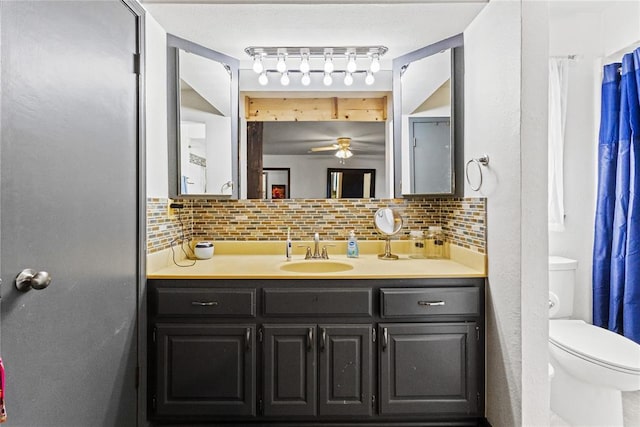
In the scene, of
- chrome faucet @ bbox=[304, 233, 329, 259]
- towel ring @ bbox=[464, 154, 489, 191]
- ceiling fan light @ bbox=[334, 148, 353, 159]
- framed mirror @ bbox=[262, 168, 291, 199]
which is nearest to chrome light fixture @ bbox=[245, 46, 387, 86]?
ceiling fan light @ bbox=[334, 148, 353, 159]

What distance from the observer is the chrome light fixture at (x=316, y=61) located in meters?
2.06

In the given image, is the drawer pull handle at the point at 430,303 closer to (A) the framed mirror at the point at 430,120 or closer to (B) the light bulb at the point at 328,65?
(A) the framed mirror at the point at 430,120

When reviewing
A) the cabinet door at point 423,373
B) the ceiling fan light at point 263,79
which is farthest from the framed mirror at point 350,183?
the cabinet door at point 423,373

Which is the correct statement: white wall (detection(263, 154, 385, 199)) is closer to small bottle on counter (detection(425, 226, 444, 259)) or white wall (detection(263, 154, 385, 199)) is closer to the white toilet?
small bottle on counter (detection(425, 226, 444, 259))

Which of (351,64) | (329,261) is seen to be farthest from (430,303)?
(351,64)

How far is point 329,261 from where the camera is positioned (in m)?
2.04

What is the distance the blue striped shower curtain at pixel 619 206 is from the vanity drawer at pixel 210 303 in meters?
2.12

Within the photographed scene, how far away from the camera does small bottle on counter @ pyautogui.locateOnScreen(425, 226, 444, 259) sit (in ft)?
7.12

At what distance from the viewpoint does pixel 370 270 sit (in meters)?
1.74

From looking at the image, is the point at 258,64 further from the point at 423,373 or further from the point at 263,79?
the point at 423,373

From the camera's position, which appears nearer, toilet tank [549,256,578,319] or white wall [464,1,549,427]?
white wall [464,1,549,427]

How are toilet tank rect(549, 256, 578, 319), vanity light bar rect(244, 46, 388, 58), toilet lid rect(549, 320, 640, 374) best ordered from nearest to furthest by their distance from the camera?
toilet lid rect(549, 320, 640, 374) < vanity light bar rect(244, 46, 388, 58) < toilet tank rect(549, 256, 578, 319)

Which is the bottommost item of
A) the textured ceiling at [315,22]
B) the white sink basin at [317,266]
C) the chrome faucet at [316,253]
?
the white sink basin at [317,266]

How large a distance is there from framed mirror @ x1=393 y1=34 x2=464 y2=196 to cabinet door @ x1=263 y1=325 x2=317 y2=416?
1.12m
